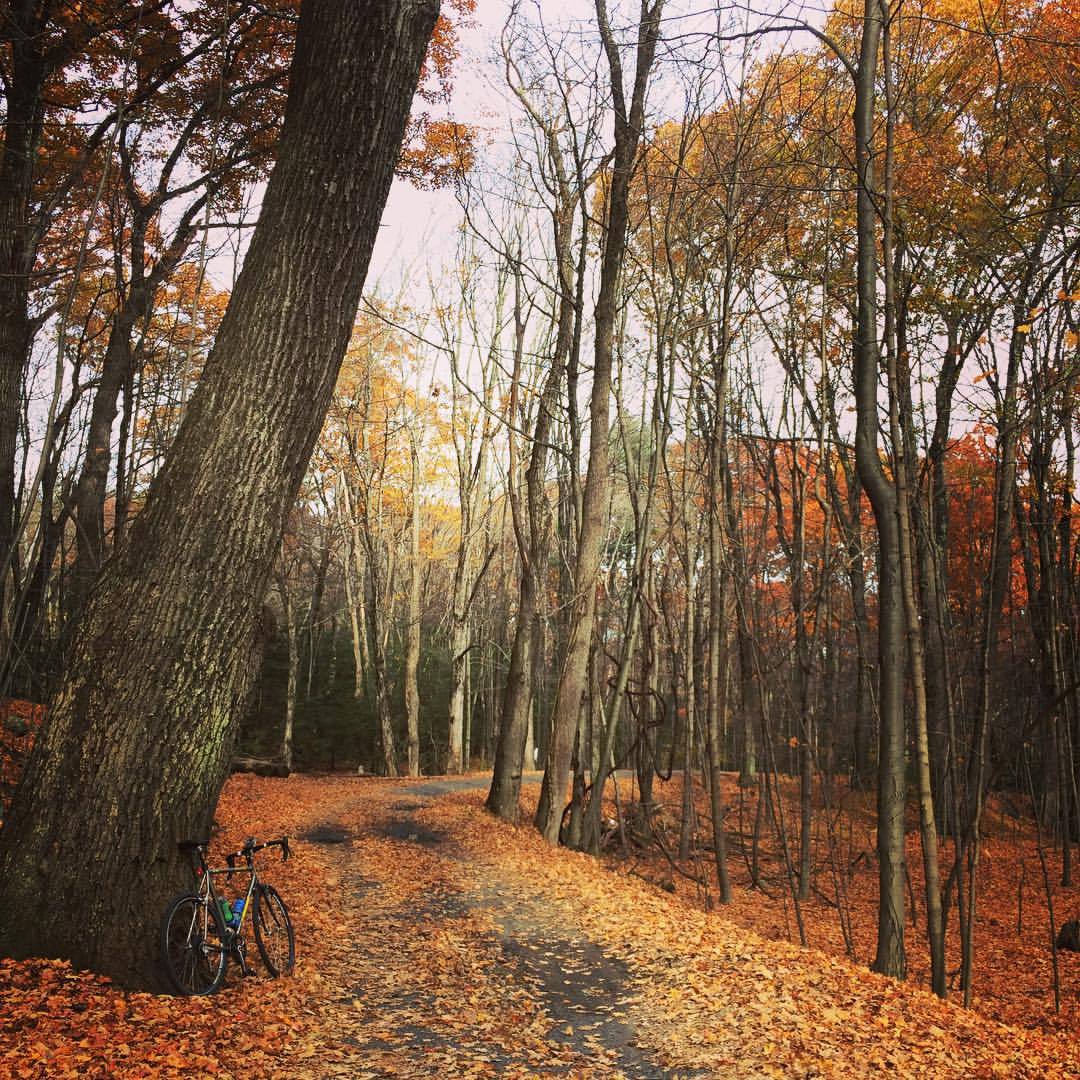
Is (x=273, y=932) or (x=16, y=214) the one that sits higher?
(x=16, y=214)

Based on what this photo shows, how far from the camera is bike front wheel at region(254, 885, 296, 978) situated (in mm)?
5226

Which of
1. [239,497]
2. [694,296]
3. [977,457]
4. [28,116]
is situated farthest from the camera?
[977,457]

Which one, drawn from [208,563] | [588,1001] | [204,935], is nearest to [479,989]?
[588,1001]

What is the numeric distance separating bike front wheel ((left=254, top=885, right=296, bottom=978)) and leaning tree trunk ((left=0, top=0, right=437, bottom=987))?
73 centimetres

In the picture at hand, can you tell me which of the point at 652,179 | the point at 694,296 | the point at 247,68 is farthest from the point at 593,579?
the point at 247,68

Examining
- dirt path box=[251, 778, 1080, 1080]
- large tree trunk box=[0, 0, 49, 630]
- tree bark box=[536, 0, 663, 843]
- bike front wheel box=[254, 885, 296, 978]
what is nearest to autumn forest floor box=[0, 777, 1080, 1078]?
dirt path box=[251, 778, 1080, 1080]

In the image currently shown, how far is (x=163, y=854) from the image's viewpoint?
4730 mm

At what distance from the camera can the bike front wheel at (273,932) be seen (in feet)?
17.1

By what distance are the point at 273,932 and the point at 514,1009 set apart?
1.74 metres

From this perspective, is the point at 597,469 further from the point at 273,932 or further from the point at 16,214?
the point at 273,932

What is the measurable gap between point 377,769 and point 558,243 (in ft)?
51.8

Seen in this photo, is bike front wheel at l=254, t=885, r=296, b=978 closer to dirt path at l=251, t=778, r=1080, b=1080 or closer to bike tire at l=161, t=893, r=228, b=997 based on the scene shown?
dirt path at l=251, t=778, r=1080, b=1080

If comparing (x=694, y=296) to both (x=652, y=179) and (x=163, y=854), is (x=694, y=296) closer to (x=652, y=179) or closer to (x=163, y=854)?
(x=652, y=179)

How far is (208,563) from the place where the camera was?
4.90 meters
